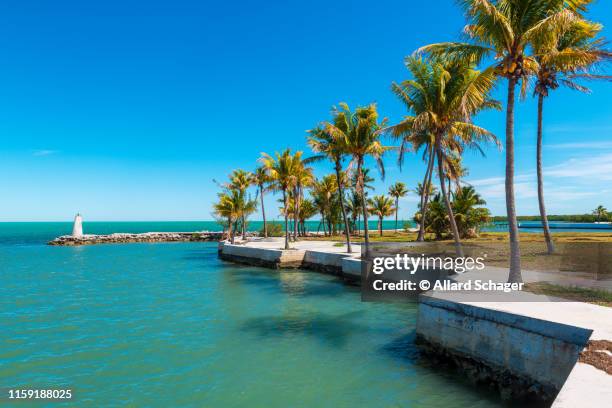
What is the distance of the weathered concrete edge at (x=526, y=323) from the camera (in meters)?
6.59

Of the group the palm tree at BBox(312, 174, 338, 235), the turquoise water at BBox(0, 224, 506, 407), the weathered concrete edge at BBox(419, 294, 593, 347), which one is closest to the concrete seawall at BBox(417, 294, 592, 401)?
the weathered concrete edge at BBox(419, 294, 593, 347)

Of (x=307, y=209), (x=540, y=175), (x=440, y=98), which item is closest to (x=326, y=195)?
(x=307, y=209)

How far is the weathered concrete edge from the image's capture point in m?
6.59

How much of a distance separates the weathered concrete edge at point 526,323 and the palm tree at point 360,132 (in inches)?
572

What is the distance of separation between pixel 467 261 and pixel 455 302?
11.3 metres

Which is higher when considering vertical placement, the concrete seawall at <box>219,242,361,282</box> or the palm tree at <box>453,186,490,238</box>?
the palm tree at <box>453,186,490,238</box>

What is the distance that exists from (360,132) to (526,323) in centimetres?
1804

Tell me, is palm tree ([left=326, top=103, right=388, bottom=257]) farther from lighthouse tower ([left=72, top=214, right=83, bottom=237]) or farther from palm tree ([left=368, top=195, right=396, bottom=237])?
lighthouse tower ([left=72, top=214, right=83, bottom=237])

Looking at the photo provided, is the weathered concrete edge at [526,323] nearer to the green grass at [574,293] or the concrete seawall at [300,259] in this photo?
the green grass at [574,293]

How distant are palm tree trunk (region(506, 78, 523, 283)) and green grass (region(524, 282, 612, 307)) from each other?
679 millimetres

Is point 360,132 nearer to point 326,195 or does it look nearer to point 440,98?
point 440,98

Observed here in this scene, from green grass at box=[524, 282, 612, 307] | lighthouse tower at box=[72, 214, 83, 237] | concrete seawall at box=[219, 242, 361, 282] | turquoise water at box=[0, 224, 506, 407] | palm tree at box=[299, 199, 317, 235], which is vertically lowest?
turquoise water at box=[0, 224, 506, 407]

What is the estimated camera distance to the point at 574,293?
10.4 metres

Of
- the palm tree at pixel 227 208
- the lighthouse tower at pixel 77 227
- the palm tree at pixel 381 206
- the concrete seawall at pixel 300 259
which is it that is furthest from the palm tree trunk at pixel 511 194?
the lighthouse tower at pixel 77 227
